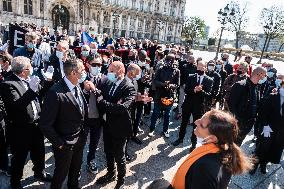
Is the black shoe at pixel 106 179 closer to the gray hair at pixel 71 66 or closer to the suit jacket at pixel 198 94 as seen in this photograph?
the gray hair at pixel 71 66

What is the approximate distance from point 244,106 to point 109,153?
2.80 meters

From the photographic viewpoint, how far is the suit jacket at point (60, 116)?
3334 millimetres

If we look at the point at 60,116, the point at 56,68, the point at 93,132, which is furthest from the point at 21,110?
the point at 56,68

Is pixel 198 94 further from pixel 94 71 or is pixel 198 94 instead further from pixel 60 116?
pixel 60 116

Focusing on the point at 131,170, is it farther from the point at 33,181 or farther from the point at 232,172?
the point at 232,172

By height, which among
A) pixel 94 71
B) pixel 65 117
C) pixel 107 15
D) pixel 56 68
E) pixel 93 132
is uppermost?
pixel 107 15

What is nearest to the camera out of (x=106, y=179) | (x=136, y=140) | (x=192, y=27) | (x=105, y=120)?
(x=105, y=120)

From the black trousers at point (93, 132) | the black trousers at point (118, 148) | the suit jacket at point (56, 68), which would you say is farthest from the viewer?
the suit jacket at point (56, 68)

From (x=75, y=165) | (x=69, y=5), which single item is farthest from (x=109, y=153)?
Result: (x=69, y=5)

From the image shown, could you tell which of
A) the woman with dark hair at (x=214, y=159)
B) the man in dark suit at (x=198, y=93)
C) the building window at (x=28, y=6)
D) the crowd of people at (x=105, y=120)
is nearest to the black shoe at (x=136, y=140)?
the crowd of people at (x=105, y=120)

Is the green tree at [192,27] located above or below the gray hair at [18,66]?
above

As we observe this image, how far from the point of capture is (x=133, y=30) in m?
57.4

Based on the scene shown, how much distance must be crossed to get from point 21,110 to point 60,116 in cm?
84

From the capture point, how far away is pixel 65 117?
346cm
